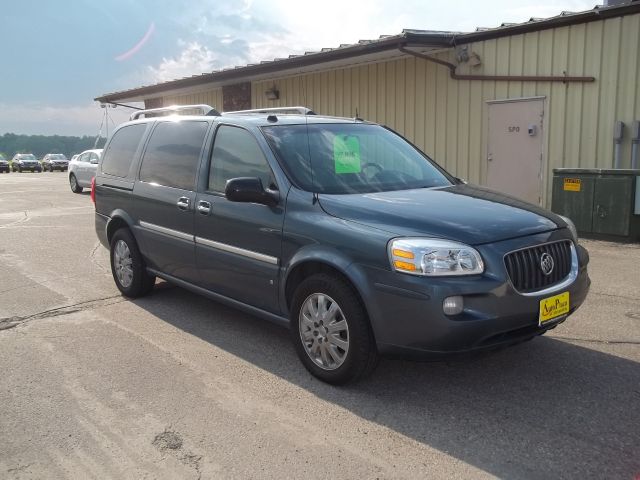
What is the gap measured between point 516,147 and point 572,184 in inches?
77.3

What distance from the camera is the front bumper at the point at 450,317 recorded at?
3.25m

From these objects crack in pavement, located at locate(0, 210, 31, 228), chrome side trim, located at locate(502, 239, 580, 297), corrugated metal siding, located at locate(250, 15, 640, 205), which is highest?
corrugated metal siding, located at locate(250, 15, 640, 205)

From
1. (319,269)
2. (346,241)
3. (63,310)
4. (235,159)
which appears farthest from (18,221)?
(346,241)

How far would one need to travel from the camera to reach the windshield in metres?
4.21

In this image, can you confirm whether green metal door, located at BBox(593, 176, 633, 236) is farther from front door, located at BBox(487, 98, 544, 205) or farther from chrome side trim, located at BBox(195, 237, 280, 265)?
chrome side trim, located at BBox(195, 237, 280, 265)

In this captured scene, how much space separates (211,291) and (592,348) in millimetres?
2976

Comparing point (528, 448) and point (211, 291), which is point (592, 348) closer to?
point (528, 448)

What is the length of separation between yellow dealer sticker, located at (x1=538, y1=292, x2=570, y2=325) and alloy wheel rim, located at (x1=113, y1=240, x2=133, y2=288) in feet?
13.0

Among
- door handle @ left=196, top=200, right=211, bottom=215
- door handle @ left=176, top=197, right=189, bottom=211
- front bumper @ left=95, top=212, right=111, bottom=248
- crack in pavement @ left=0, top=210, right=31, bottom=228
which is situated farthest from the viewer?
crack in pavement @ left=0, top=210, right=31, bottom=228

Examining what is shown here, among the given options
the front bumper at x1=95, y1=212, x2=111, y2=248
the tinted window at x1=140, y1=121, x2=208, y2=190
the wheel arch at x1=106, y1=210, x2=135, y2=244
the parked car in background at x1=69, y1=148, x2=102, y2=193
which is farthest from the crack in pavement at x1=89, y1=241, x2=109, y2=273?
the parked car in background at x1=69, y1=148, x2=102, y2=193

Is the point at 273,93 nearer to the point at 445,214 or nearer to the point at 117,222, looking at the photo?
the point at 117,222

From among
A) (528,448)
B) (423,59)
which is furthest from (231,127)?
(423,59)

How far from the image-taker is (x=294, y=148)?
4391mm

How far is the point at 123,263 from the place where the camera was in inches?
238
